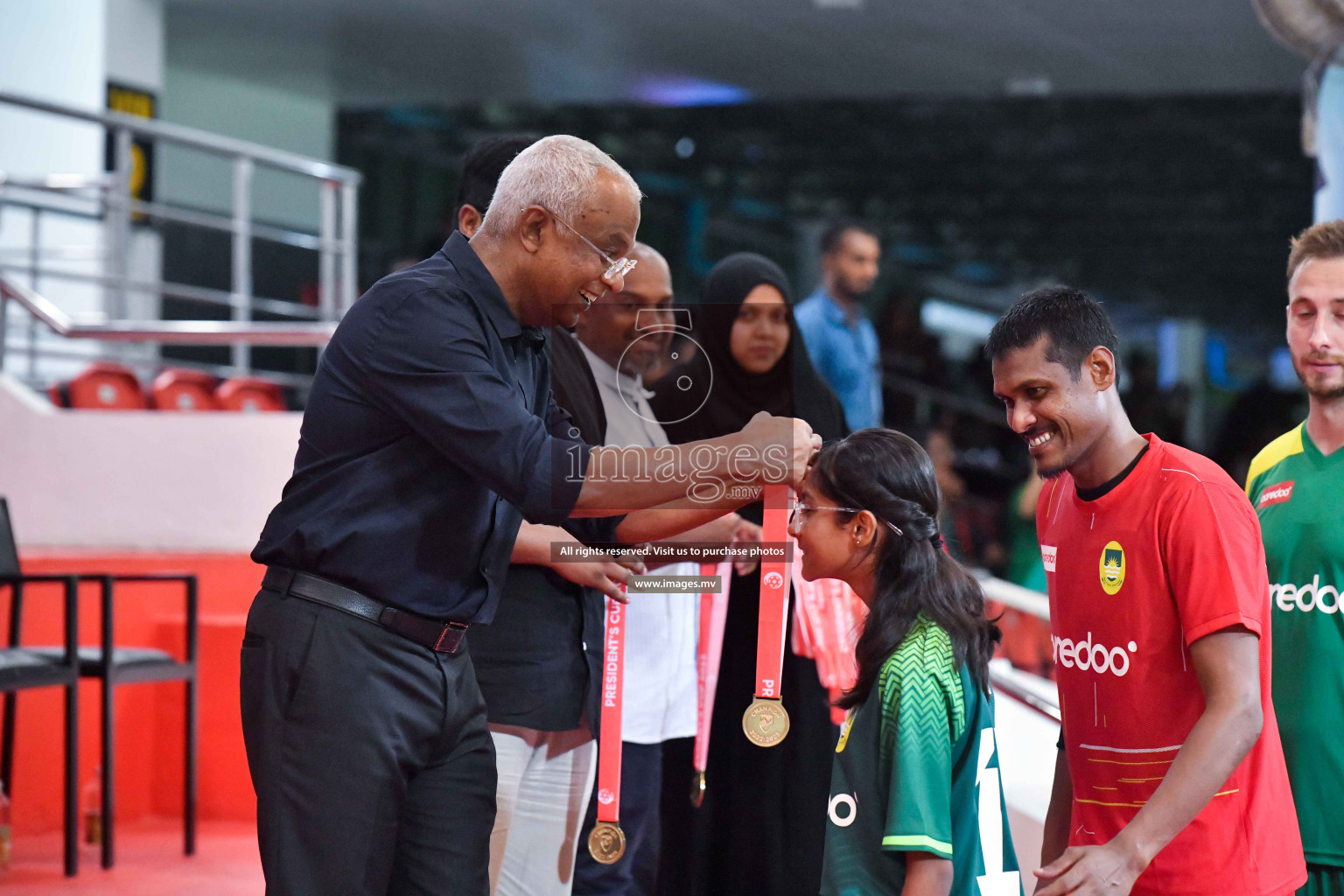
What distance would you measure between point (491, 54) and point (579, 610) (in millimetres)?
9238

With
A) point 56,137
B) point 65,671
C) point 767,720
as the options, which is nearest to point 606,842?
point 767,720

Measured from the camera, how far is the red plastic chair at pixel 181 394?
19.4 feet

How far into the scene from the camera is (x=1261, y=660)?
171 centimetres

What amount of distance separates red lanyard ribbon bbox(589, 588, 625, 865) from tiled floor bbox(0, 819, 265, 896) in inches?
68.6

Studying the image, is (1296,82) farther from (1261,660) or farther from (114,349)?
(1261,660)

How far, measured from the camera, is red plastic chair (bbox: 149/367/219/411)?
5902 millimetres

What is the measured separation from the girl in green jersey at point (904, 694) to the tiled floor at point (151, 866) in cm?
239

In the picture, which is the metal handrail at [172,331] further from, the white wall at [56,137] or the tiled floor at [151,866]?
the white wall at [56,137]

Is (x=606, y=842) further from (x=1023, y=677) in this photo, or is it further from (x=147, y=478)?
(x=147, y=478)

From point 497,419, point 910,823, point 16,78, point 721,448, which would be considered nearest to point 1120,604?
point 910,823

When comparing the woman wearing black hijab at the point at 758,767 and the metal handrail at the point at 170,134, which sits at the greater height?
the metal handrail at the point at 170,134

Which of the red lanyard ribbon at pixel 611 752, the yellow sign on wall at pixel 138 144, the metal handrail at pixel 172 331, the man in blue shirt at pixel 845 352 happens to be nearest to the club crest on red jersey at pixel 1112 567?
the red lanyard ribbon at pixel 611 752

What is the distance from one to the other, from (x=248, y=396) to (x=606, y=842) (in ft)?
14.9

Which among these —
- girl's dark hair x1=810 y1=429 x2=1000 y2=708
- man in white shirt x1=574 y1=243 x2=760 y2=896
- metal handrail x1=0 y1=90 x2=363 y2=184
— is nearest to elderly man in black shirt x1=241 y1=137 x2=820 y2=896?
girl's dark hair x1=810 y1=429 x2=1000 y2=708
